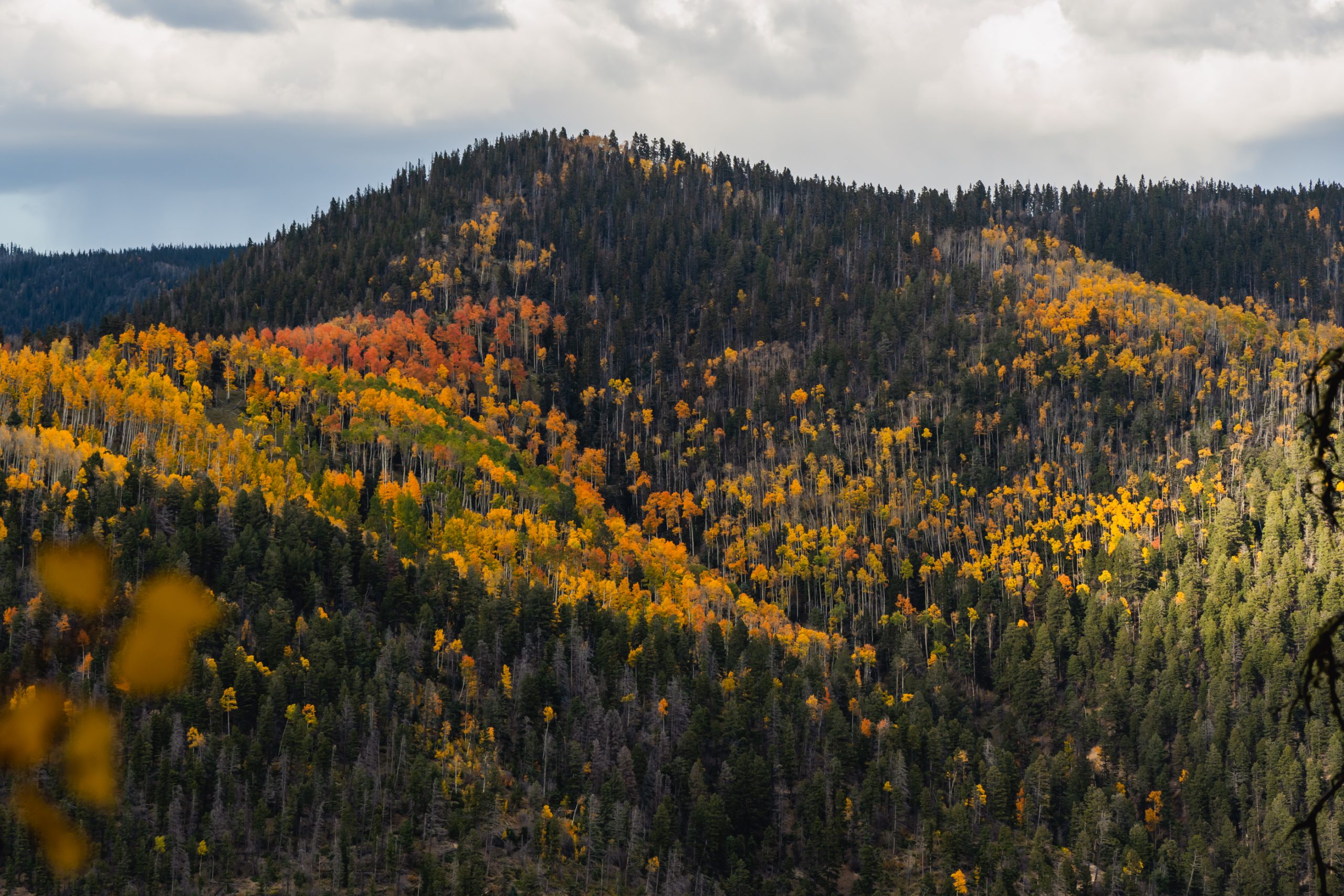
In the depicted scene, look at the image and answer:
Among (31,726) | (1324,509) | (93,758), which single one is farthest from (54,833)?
(1324,509)

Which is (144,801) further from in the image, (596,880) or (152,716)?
(596,880)

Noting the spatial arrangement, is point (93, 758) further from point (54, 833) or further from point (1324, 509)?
point (1324, 509)

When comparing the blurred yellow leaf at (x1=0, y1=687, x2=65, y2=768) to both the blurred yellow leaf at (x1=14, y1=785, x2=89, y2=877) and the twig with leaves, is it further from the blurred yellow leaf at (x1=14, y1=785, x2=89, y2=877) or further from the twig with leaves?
the twig with leaves

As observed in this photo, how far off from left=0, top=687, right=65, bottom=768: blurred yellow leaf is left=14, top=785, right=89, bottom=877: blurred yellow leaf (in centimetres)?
719

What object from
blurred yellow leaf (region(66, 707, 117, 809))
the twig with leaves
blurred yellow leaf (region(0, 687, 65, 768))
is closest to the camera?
the twig with leaves

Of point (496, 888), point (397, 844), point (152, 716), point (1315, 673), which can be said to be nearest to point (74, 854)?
point (152, 716)

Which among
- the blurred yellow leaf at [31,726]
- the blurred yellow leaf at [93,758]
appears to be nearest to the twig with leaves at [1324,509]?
the blurred yellow leaf at [93,758]

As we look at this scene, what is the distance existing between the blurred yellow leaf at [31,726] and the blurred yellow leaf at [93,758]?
331 centimetres

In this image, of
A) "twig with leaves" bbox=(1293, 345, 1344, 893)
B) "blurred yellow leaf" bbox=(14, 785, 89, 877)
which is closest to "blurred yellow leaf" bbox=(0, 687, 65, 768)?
"blurred yellow leaf" bbox=(14, 785, 89, 877)

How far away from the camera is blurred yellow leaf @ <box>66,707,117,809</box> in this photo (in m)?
186

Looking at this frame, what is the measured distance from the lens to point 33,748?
630 feet

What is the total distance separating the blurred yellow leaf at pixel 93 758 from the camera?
186 m

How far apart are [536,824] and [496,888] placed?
15.7 meters

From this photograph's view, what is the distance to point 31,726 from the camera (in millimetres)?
193750
